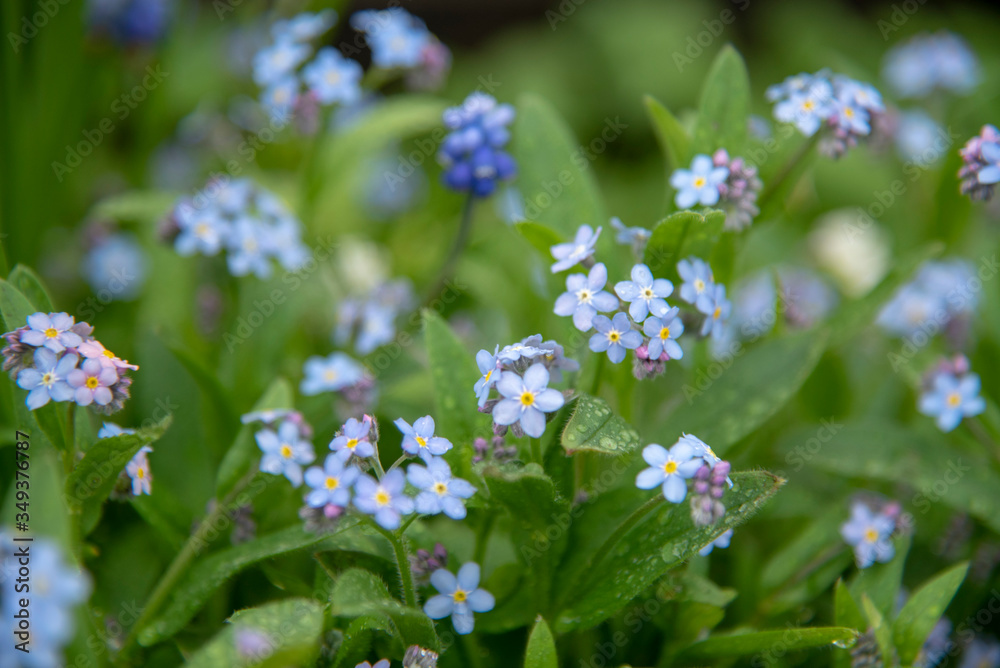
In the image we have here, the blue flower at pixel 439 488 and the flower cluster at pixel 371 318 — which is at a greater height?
the blue flower at pixel 439 488

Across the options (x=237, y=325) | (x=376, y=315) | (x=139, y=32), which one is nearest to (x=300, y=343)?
(x=237, y=325)

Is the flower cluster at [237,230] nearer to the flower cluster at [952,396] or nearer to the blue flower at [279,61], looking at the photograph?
the blue flower at [279,61]

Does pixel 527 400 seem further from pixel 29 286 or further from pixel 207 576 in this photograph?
pixel 29 286

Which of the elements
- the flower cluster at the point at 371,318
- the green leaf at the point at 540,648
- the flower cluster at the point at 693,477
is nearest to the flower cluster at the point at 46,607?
the green leaf at the point at 540,648

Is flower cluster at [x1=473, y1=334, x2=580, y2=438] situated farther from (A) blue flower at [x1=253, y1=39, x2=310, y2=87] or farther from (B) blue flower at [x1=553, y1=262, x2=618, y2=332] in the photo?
(A) blue flower at [x1=253, y1=39, x2=310, y2=87]
